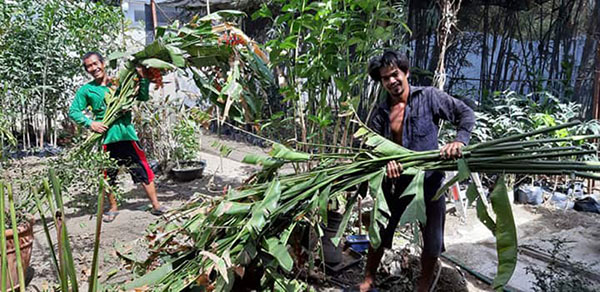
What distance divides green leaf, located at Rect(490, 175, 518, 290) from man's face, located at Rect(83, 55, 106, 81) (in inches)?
135

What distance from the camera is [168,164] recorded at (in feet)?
18.6

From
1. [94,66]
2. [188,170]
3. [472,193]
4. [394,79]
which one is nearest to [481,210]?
[472,193]

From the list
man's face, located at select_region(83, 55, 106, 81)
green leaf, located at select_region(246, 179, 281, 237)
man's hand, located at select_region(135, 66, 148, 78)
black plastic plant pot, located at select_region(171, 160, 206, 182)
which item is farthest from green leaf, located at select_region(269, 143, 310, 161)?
black plastic plant pot, located at select_region(171, 160, 206, 182)

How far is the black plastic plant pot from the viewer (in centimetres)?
545

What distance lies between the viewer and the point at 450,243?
3709 millimetres

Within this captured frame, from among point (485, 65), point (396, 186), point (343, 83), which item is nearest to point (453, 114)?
point (396, 186)

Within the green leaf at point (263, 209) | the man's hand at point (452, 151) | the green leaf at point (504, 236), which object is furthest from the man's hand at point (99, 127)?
the green leaf at point (504, 236)

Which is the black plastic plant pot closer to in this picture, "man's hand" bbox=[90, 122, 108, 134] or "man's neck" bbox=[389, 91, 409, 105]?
"man's hand" bbox=[90, 122, 108, 134]

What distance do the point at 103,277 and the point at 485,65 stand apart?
549cm

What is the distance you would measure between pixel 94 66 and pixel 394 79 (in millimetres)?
2711

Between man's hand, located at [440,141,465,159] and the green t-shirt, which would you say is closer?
man's hand, located at [440,141,465,159]

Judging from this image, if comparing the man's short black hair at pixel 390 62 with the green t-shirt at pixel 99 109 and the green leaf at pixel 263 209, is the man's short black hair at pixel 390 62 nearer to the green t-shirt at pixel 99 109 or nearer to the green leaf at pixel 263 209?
the green leaf at pixel 263 209

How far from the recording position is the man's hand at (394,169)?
1939 mm

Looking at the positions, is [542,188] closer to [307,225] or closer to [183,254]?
[307,225]
